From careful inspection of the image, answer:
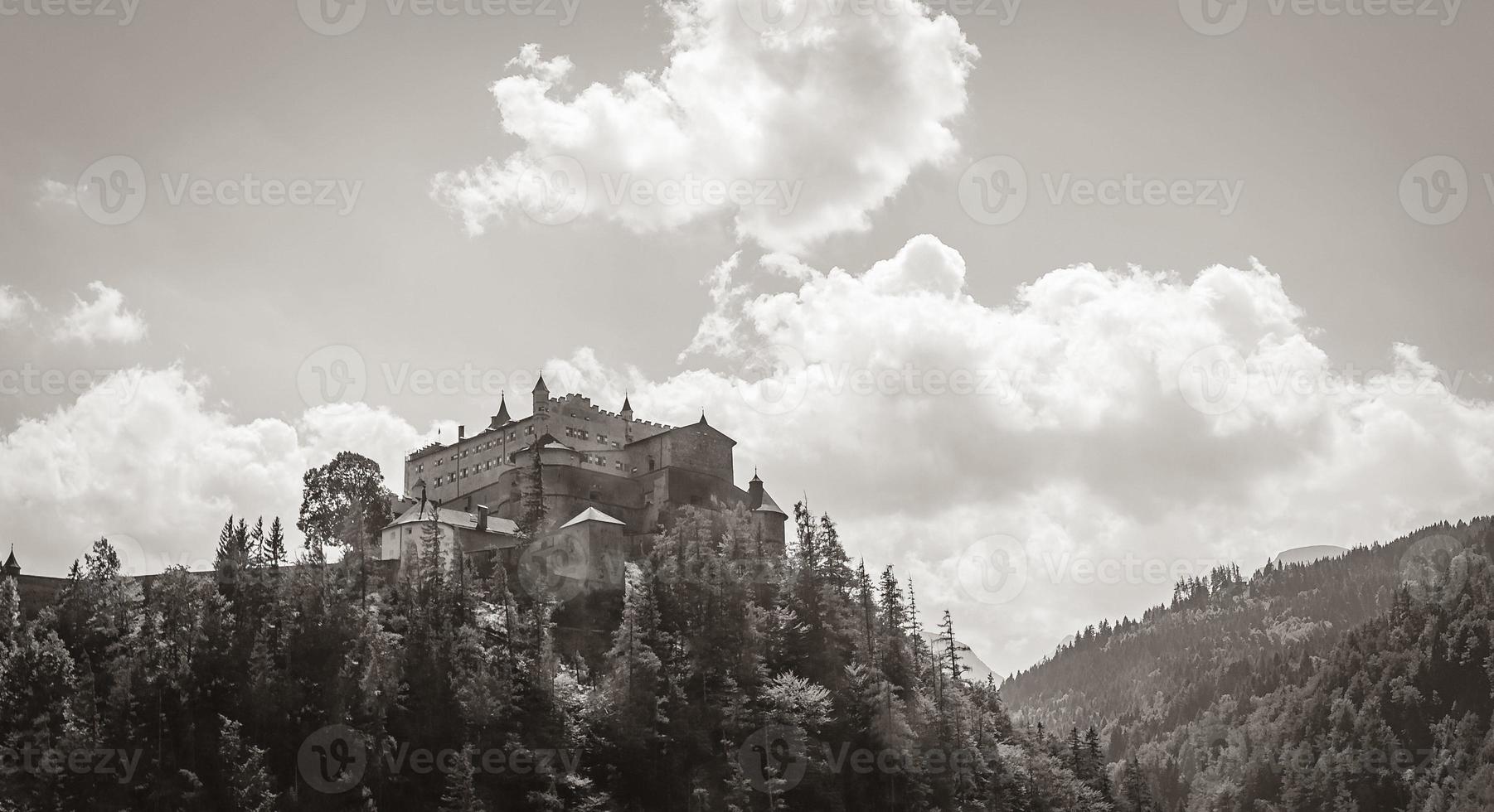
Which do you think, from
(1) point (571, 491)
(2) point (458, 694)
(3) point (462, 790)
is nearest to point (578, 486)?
(1) point (571, 491)

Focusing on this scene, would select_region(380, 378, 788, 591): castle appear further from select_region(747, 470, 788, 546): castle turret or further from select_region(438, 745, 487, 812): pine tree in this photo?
select_region(438, 745, 487, 812): pine tree

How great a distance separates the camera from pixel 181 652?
82.8m

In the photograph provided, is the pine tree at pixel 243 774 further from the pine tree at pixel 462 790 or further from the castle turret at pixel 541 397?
the castle turret at pixel 541 397

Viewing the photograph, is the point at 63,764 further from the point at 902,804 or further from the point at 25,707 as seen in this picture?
the point at 902,804

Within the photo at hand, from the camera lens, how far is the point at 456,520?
10369 cm

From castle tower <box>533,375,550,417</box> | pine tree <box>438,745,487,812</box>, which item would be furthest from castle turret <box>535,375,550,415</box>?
pine tree <box>438,745,487,812</box>

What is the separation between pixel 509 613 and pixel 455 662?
22.8ft

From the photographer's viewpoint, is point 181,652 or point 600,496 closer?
point 181,652

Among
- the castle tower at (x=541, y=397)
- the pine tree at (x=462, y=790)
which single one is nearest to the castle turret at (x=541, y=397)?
the castle tower at (x=541, y=397)

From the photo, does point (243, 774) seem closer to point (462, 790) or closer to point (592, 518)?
point (462, 790)

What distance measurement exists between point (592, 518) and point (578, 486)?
1017 cm

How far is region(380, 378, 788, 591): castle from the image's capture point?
3976 inches

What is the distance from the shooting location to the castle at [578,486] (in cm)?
10100

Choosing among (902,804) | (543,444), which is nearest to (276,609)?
(543,444)
